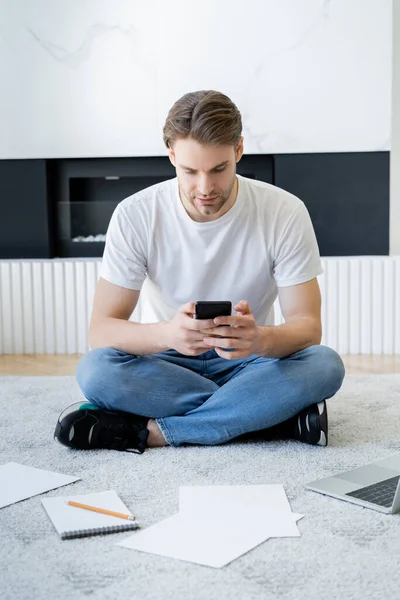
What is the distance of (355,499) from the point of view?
5.69ft

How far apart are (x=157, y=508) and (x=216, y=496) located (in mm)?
A: 140

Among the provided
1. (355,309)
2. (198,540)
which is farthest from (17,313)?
(198,540)

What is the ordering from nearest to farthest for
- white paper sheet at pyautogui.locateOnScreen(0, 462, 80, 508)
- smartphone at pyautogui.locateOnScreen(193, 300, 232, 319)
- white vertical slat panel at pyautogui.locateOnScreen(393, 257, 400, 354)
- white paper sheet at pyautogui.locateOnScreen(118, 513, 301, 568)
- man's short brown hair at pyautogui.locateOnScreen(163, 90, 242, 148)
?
1. white paper sheet at pyautogui.locateOnScreen(118, 513, 301, 568)
2. white paper sheet at pyautogui.locateOnScreen(0, 462, 80, 508)
3. smartphone at pyautogui.locateOnScreen(193, 300, 232, 319)
4. man's short brown hair at pyautogui.locateOnScreen(163, 90, 242, 148)
5. white vertical slat panel at pyautogui.locateOnScreen(393, 257, 400, 354)

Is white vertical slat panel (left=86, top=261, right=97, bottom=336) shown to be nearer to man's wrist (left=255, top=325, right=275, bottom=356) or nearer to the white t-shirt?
the white t-shirt

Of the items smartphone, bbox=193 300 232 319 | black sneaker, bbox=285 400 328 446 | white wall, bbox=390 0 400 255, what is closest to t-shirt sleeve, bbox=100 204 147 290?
smartphone, bbox=193 300 232 319

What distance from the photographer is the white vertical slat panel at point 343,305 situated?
3941 millimetres

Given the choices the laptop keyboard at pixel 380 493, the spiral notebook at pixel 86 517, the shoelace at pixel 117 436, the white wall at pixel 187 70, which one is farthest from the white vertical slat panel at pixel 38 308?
the laptop keyboard at pixel 380 493

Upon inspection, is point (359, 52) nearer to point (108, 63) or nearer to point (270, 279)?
point (108, 63)

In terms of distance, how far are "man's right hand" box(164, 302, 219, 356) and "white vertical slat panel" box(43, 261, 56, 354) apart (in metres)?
2.14

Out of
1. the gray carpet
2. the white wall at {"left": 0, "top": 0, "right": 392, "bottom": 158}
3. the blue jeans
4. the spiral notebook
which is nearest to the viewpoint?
the gray carpet

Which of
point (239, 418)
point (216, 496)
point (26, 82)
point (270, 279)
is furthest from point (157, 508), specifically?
point (26, 82)

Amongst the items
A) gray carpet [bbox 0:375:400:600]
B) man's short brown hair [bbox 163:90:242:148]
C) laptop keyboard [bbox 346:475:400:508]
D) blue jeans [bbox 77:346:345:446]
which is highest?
man's short brown hair [bbox 163:90:242:148]

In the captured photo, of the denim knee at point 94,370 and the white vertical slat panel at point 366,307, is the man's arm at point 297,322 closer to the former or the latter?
the denim knee at point 94,370

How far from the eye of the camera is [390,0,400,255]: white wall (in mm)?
4166
